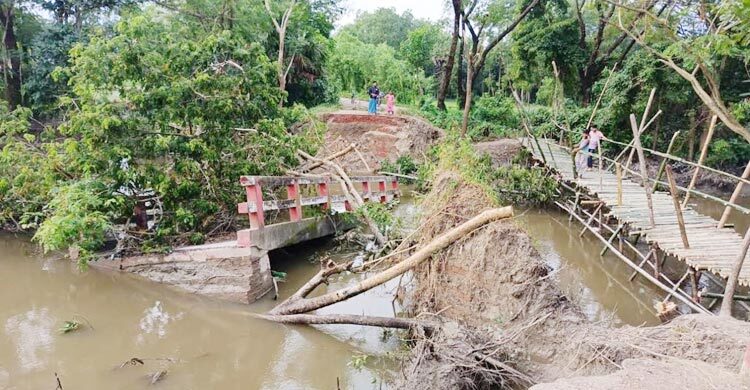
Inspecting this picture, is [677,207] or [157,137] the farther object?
[157,137]

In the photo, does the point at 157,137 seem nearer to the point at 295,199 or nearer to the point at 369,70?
the point at 295,199

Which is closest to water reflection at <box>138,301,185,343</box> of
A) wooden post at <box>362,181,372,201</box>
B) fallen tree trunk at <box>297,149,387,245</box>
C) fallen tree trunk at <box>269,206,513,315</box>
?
fallen tree trunk at <box>269,206,513,315</box>

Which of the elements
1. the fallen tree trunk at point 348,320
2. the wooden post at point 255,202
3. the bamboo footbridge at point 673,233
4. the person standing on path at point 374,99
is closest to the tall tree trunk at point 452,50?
the person standing on path at point 374,99

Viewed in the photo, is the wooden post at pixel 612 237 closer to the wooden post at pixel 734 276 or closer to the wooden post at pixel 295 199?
the wooden post at pixel 734 276

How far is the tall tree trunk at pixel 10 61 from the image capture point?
21.6 meters

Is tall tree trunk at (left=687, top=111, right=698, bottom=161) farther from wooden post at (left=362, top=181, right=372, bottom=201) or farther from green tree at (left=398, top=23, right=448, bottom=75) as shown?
green tree at (left=398, top=23, right=448, bottom=75)

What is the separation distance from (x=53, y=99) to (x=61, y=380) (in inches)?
784

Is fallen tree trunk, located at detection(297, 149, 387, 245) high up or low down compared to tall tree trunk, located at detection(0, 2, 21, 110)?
down

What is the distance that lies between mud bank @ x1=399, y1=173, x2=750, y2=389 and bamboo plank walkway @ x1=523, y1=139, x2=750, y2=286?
1.88m

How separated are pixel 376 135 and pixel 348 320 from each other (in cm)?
1582

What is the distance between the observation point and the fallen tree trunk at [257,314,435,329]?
5.68 meters

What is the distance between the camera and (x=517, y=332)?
16.2 feet

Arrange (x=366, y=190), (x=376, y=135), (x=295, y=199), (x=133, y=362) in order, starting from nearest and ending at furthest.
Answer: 1. (x=133, y=362)
2. (x=295, y=199)
3. (x=366, y=190)
4. (x=376, y=135)

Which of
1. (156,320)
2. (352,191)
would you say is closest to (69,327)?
(156,320)
